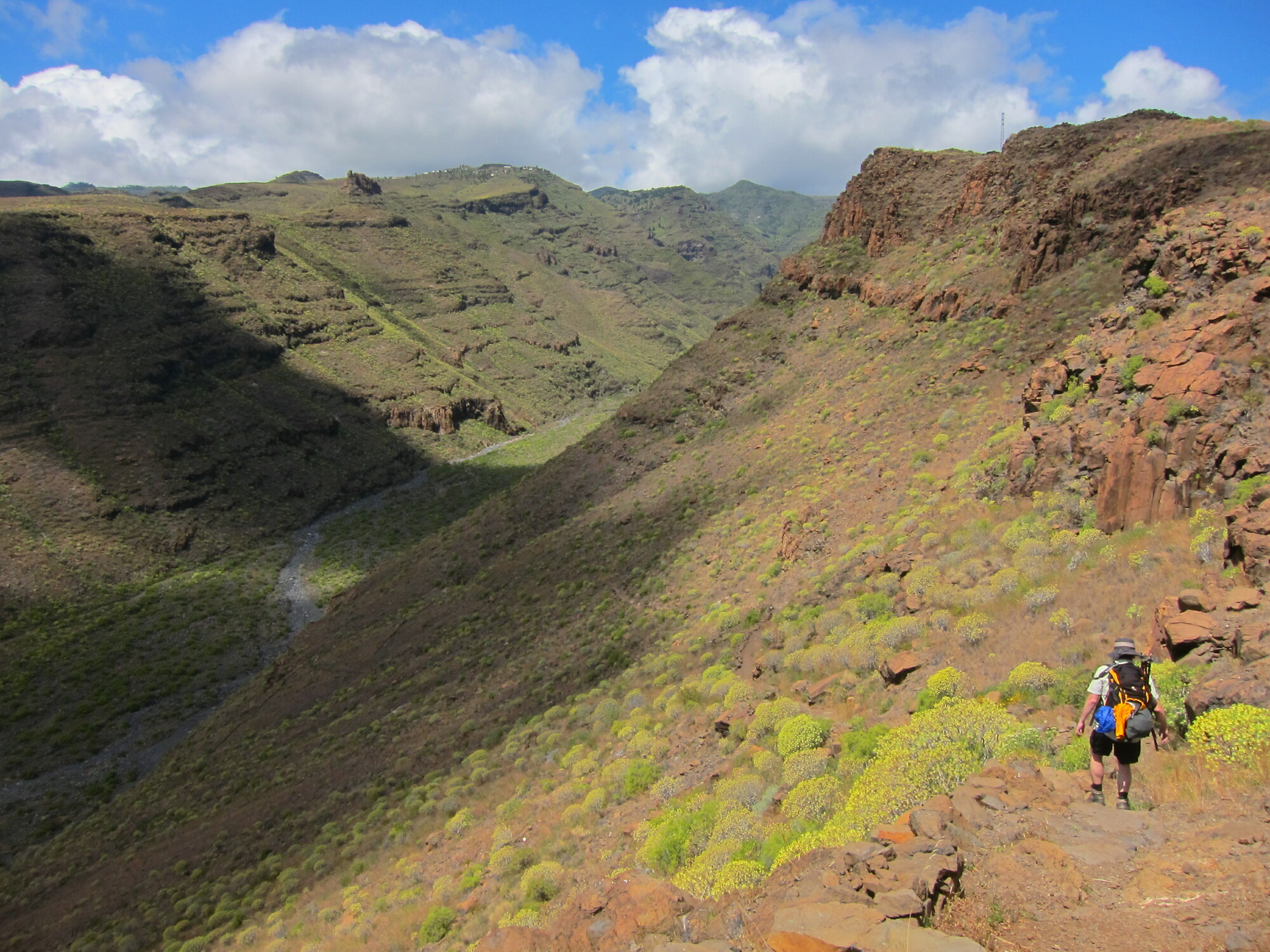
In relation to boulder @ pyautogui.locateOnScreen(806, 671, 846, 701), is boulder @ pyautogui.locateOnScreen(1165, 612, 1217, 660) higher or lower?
higher

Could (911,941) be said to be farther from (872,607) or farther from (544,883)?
(872,607)

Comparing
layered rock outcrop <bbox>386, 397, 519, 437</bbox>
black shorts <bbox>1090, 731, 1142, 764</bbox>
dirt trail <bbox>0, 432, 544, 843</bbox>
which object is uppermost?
layered rock outcrop <bbox>386, 397, 519, 437</bbox>

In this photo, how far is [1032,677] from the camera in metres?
8.55

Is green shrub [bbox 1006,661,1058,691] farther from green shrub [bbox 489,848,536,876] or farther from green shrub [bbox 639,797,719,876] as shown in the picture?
green shrub [bbox 489,848,536,876]

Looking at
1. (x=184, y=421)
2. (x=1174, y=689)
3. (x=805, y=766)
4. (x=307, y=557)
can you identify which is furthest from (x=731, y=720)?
(x=184, y=421)

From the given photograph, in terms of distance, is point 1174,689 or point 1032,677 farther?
point 1032,677

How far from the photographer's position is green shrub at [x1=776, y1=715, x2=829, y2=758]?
9.83m

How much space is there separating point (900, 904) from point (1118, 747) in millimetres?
2677

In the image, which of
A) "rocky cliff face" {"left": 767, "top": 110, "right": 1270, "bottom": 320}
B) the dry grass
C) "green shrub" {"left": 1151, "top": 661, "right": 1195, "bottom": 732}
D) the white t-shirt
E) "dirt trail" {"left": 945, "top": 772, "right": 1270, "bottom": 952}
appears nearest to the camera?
"dirt trail" {"left": 945, "top": 772, "right": 1270, "bottom": 952}

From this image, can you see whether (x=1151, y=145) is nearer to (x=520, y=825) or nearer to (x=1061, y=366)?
(x=1061, y=366)

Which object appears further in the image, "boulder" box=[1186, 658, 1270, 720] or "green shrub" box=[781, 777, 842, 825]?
"green shrub" box=[781, 777, 842, 825]

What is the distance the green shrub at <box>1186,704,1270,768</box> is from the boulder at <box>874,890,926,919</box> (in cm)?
297

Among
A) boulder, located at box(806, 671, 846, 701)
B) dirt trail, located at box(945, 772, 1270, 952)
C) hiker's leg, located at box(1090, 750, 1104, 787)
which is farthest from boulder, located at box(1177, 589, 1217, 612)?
boulder, located at box(806, 671, 846, 701)

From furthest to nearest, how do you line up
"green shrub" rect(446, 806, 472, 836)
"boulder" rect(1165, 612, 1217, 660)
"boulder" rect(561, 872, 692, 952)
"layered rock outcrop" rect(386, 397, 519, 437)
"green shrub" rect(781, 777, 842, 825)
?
"layered rock outcrop" rect(386, 397, 519, 437), "green shrub" rect(446, 806, 472, 836), "green shrub" rect(781, 777, 842, 825), "boulder" rect(1165, 612, 1217, 660), "boulder" rect(561, 872, 692, 952)
